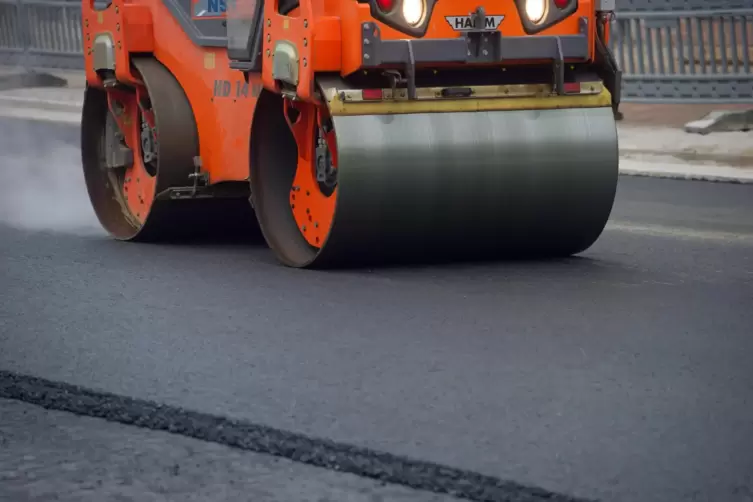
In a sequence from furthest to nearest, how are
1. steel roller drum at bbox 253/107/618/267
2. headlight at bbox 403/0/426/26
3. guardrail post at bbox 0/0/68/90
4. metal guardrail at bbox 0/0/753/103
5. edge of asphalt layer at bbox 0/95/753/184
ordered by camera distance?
guardrail post at bbox 0/0/68/90, metal guardrail at bbox 0/0/753/103, edge of asphalt layer at bbox 0/95/753/184, headlight at bbox 403/0/426/26, steel roller drum at bbox 253/107/618/267

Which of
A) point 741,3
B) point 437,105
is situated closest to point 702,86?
point 741,3

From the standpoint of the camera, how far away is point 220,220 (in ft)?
28.0

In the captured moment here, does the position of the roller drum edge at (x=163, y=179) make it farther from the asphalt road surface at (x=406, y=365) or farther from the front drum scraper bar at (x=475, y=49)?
the front drum scraper bar at (x=475, y=49)

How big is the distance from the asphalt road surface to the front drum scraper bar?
0.88 m

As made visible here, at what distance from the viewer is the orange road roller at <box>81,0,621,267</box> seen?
6789 mm

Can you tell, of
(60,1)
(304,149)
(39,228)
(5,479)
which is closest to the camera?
(5,479)

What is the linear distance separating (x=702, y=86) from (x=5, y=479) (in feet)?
35.2

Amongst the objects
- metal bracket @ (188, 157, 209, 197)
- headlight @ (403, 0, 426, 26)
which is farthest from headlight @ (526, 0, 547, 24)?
metal bracket @ (188, 157, 209, 197)

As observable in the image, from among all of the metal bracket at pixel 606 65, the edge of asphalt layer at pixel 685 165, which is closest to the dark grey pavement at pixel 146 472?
the metal bracket at pixel 606 65

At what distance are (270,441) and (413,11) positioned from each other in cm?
292

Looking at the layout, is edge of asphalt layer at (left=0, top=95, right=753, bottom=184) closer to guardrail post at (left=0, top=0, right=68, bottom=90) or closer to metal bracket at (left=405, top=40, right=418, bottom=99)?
metal bracket at (left=405, top=40, right=418, bottom=99)

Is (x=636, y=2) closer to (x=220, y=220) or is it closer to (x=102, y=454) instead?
(x=220, y=220)

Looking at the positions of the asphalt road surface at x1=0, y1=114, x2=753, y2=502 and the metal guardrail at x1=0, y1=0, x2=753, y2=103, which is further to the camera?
the metal guardrail at x1=0, y1=0, x2=753, y2=103

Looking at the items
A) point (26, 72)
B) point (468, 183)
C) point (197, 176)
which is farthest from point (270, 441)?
point (26, 72)
